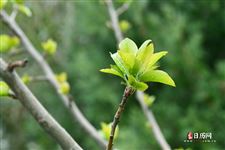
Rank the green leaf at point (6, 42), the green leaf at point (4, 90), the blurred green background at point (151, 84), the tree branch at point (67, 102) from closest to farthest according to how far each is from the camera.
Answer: the green leaf at point (4, 90)
the tree branch at point (67, 102)
the green leaf at point (6, 42)
the blurred green background at point (151, 84)

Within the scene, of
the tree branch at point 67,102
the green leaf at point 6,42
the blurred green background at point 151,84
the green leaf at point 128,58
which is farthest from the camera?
the blurred green background at point 151,84

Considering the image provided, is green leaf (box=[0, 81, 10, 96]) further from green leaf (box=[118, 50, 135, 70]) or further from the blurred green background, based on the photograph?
the blurred green background

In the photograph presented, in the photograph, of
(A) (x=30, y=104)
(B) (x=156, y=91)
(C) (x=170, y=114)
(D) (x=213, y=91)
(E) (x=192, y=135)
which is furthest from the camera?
(B) (x=156, y=91)

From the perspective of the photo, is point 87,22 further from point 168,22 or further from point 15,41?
point 15,41

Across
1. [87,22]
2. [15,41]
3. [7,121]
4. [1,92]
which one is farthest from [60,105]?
[1,92]

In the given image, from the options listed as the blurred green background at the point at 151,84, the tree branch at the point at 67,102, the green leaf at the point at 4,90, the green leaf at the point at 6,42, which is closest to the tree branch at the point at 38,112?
the green leaf at the point at 4,90

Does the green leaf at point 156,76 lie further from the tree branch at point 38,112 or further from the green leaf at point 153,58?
the tree branch at point 38,112
